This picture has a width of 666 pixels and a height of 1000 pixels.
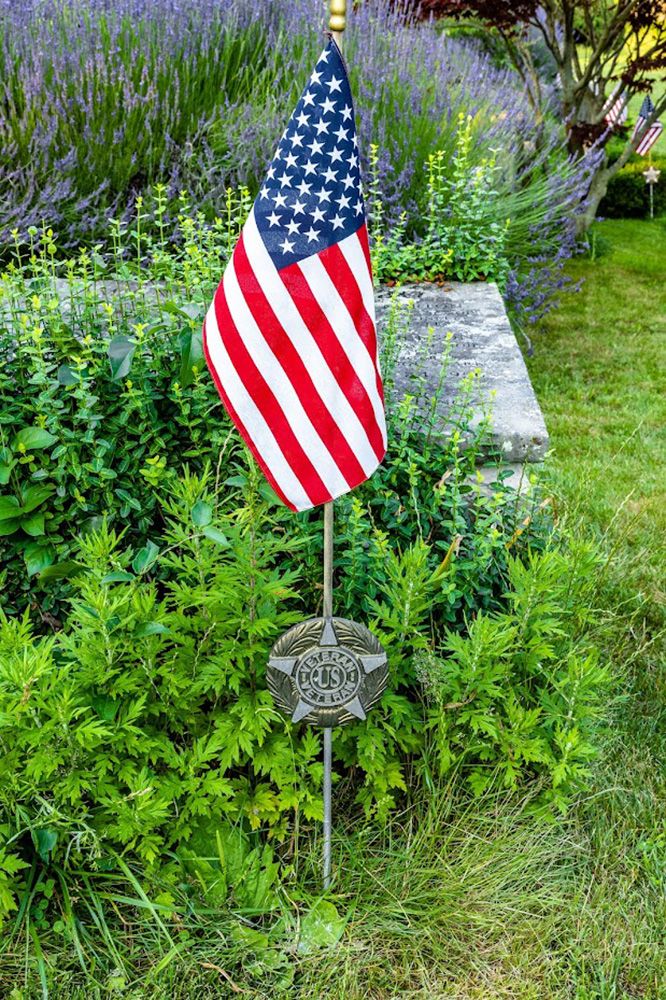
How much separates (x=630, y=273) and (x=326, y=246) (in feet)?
19.9

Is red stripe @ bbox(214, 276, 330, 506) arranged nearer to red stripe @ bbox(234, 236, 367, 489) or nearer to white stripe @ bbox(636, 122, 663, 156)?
red stripe @ bbox(234, 236, 367, 489)

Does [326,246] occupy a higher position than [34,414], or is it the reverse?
[326,246]

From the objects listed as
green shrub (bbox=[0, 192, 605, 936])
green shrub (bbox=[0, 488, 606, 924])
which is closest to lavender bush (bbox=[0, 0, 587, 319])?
green shrub (bbox=[0, 192, 605, 936])

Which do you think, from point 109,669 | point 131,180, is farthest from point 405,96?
point 109,669

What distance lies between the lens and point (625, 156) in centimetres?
705

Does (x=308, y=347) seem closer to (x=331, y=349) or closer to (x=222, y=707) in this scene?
(x=331, y=349)

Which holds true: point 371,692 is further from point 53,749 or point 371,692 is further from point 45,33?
point 45,33

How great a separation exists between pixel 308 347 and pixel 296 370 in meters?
0.05

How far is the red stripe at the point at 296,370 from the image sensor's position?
1.68m

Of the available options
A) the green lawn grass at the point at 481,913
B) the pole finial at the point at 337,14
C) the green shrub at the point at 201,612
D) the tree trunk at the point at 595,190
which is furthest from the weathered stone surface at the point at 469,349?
the tree trunk at the point at 595,190

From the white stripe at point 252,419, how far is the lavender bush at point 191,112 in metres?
2.21

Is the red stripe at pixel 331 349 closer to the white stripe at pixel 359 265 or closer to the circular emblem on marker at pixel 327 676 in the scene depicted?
the white stripe at pixel 359 265

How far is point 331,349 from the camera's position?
1716 millimetres

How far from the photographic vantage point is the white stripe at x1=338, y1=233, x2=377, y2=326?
168 cm
